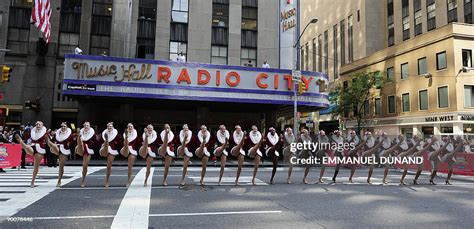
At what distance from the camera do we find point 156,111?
25.5m

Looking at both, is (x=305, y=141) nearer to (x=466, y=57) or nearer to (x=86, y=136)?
(x=86, y=136)

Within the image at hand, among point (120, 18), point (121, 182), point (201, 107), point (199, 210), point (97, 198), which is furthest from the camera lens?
point (120, 18)

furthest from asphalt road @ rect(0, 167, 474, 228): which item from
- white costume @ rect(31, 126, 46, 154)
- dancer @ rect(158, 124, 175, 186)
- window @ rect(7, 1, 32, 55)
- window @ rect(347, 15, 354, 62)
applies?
window @ rect(347, 15, 354, 62)

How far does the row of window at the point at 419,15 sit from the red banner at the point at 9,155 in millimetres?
40243

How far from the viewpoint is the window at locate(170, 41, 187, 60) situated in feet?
86.9

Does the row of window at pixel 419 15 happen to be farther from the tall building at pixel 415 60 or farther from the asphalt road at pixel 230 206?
the asphalt road at pixel 230 206

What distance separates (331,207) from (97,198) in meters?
5.33

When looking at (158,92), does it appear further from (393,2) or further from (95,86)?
(393,2)

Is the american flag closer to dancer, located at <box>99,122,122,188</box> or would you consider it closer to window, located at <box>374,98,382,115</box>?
dancer, located at <box>99,122,122,188</box>

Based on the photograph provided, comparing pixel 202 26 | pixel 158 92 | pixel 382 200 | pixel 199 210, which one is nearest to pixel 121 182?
pixel 199 210

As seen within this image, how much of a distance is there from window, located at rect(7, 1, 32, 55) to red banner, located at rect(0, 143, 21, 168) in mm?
13530

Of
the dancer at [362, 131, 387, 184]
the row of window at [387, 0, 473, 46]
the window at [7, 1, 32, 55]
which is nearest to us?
the dancer at [362, 131, 387, 184]

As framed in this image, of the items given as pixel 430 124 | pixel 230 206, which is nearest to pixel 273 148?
pixel 230 206

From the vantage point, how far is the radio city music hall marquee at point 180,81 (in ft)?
63.5
